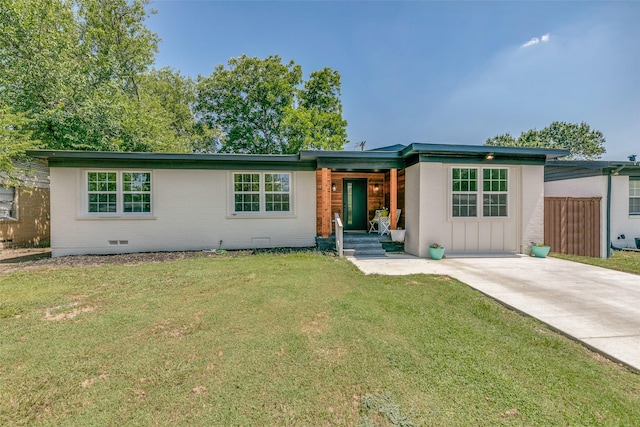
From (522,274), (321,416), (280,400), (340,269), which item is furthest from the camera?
(340,269)

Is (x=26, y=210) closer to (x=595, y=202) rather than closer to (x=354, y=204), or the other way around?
(x=354, y=204)

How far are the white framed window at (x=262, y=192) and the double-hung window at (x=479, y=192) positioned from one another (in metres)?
5.39

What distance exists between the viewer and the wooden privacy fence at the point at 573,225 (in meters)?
8.23

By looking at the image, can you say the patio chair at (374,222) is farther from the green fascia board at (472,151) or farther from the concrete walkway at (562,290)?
the green fascia board at (472,151)

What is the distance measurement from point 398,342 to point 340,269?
3.36 meters

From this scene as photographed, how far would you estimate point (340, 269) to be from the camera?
619 cm

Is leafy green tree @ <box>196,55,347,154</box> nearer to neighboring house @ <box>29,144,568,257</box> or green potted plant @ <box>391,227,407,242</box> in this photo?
neighboring house @ <box>29,144,568,257</box>

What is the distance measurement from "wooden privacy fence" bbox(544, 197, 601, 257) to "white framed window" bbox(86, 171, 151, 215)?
43.2 ft

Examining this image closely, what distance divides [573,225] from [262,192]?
10277mm

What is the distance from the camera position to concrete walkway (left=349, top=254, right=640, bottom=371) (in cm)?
304

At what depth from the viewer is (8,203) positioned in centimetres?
962

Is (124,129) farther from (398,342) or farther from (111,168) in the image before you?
(398,342)

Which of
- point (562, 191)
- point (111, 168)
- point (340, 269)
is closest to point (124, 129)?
point (111, 168)

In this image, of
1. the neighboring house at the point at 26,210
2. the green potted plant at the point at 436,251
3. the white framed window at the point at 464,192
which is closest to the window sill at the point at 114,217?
the neighboring house at the point at 26,210
